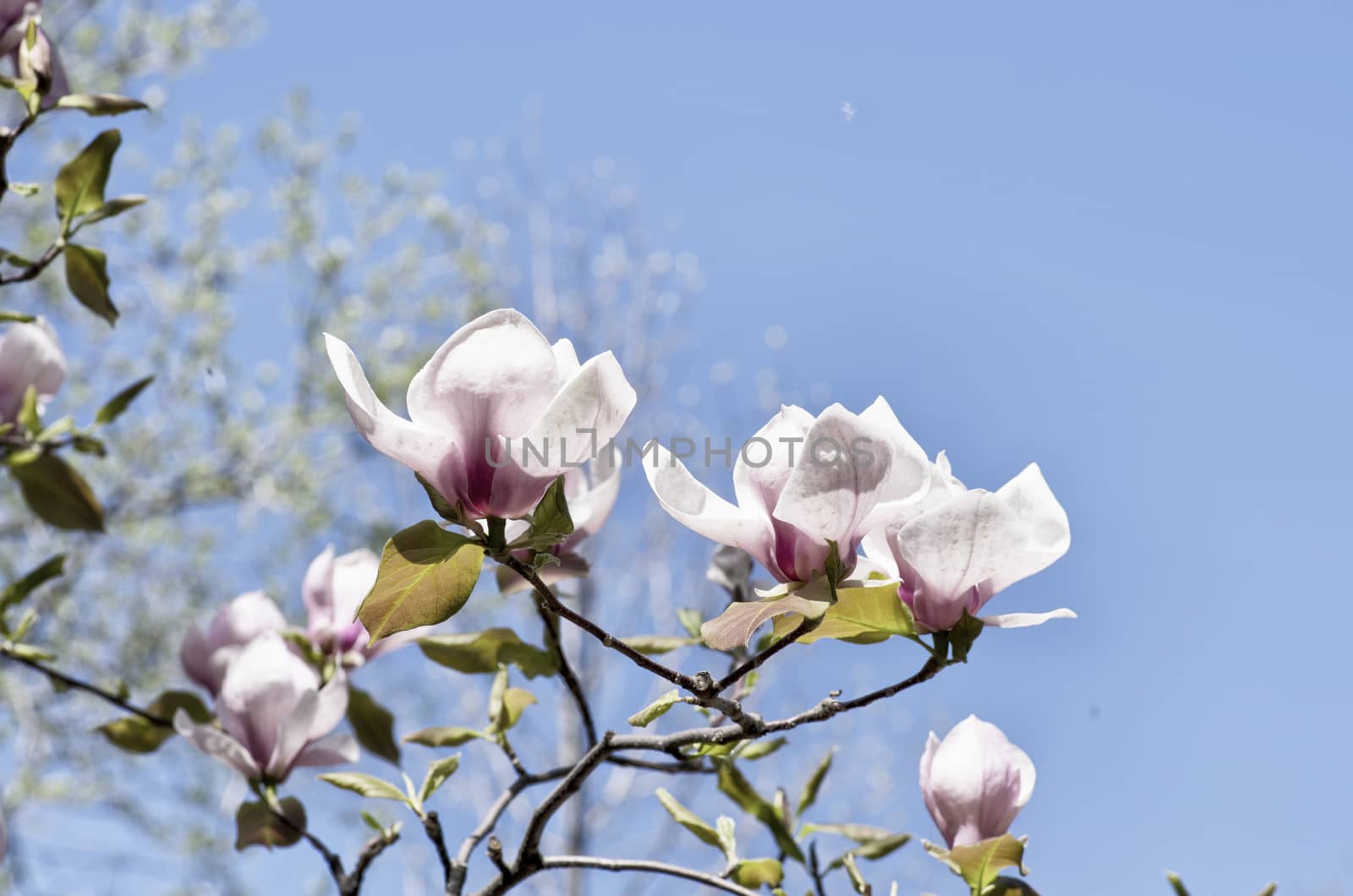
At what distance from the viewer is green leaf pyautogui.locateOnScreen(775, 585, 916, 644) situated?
1.76 ft

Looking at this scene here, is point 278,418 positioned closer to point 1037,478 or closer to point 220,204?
point 220,204

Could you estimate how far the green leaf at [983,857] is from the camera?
25.3 inches

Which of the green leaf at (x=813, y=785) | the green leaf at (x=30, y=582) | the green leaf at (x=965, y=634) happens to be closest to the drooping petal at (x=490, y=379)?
the green leaf at (x=965, y=634)

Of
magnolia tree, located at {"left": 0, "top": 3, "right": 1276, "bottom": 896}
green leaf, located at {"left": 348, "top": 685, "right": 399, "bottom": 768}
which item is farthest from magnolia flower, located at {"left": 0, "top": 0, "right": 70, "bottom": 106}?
green leaf, located at {"left": 348, "top": 685, "right": 399, "bottom": 768}

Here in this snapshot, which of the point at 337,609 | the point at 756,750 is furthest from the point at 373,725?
the point at 756,750

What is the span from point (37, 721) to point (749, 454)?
438cm

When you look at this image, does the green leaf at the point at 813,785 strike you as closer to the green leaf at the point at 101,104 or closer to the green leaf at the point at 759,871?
the green leaf at the point at 759,871

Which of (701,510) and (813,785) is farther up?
(701,510)

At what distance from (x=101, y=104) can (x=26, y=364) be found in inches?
9.1

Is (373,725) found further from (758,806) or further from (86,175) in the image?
(86,175)

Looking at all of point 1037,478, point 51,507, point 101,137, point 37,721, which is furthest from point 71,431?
point 37,721

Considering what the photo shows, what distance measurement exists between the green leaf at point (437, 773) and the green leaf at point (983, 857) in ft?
0.92

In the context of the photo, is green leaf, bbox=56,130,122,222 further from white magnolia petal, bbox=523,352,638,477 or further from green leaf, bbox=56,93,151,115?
white magnolia petal, bbox=523,352,638,477

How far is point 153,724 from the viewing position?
0.95 meters
